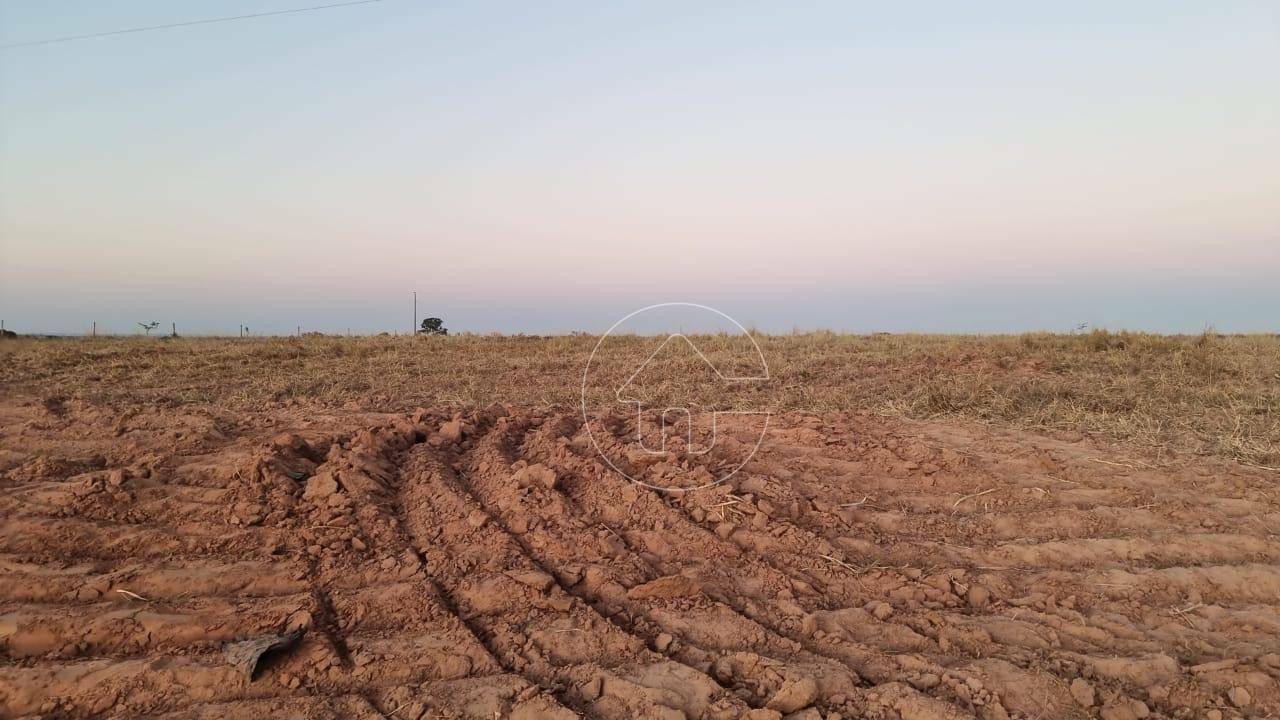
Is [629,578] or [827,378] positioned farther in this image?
[827,378]

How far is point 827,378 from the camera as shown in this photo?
320 inches

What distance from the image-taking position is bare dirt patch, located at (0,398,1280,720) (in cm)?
274

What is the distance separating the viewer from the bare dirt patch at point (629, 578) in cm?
274

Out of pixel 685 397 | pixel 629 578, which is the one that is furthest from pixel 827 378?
pixel 629 578

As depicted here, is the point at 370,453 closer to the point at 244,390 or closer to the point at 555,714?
the point at 555,714

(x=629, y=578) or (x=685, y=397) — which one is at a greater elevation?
(x=685, y=397)

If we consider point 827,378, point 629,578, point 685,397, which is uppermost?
point 827,378

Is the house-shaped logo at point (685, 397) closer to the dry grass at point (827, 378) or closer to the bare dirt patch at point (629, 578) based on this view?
the dry grass at point (827, 378)

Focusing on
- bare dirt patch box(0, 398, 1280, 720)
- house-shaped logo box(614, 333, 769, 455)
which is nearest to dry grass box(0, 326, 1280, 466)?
house-shaped logo box(614, 333, 769, 455)

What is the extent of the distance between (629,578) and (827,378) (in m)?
5.09

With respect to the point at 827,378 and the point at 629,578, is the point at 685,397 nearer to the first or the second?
the point at 827,378

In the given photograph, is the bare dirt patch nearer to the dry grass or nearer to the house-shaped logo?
the house-shaped logo

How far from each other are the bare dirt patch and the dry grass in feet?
3.29

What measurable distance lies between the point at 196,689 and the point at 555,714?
1.38m
